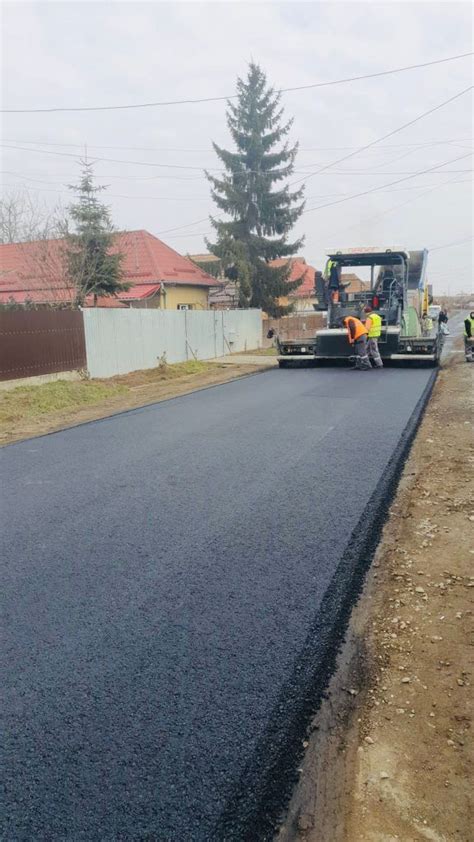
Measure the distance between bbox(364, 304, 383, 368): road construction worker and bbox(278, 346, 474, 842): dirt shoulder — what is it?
1104 centimetres

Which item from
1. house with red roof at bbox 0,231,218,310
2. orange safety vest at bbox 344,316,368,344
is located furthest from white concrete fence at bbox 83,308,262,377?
orange safety vest at bbox 344,316,368,344

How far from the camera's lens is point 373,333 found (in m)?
15.3

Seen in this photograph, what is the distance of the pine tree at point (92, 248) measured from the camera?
1977 cm

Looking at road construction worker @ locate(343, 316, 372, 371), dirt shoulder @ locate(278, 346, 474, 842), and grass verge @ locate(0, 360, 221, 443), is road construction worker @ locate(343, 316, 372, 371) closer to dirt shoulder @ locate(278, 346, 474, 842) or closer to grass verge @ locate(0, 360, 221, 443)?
grass verge @ locate(0, 360, 221, 443)

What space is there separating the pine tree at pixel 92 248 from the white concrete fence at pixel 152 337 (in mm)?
2912

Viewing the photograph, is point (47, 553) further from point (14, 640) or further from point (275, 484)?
point (275, 484)

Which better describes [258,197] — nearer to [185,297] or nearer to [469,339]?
[185,297]

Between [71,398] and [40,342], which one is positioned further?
[40,342]

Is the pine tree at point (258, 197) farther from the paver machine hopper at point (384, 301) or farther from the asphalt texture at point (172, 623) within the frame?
the asphalt texture at point (172, 623)

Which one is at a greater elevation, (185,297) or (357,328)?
(185,297)

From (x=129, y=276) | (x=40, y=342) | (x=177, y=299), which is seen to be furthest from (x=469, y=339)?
(x=129, y=276)

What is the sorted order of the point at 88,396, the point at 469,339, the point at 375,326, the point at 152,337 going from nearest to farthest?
the point at 88,396
the point at 375,326
the point at 469,339
the point at 152,337

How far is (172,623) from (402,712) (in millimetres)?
1249

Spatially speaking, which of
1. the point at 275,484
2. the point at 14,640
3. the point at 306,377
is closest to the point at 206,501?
the point at 275,484
